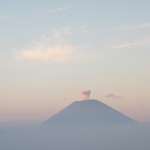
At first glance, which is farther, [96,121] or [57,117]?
[57,117]

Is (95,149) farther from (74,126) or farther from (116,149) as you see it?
(74,126)

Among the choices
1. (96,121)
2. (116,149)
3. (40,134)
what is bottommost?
(116,149)

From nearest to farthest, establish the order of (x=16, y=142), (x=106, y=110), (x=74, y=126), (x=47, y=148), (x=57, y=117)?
(x=47, y=148) → (x=16, y=142) → (x=74, y=126) → (x=106, y=110) → (x=57, y=117)

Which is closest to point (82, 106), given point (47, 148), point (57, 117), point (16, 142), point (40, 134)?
point (57, 117)

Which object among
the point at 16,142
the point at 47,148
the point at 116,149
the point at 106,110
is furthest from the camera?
the point at 106,110

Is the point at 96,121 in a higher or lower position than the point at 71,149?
higher

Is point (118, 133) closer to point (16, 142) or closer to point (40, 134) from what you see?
point (40, 134)
